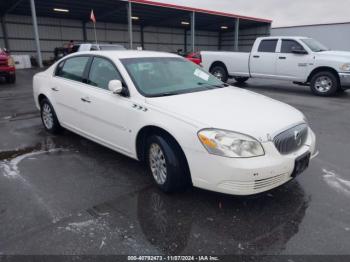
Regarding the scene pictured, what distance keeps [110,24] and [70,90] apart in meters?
26.4

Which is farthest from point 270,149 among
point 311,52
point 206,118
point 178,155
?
point 311,52

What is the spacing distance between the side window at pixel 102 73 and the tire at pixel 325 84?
791cm

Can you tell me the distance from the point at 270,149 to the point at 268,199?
722mm

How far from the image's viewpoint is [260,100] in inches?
147

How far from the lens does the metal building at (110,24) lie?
22.0 m

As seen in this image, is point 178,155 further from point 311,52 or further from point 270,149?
point 311,52

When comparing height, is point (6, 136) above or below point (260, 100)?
below

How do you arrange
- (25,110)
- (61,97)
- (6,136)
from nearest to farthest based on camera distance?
(61,97)
(6,136)
(25,110)

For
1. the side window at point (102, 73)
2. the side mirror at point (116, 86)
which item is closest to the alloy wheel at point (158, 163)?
the side mirror at point (116, 86)

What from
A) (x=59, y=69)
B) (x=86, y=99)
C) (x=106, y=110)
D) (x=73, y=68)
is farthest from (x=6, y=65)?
(x=106, y=110)

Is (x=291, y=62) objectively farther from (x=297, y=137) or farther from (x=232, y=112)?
(x=232, y=112)

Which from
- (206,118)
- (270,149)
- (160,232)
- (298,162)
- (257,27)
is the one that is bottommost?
(160,232)

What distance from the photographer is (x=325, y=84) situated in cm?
970

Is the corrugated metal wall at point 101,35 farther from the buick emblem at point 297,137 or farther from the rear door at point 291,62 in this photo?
the buick emblem at point 297,137
